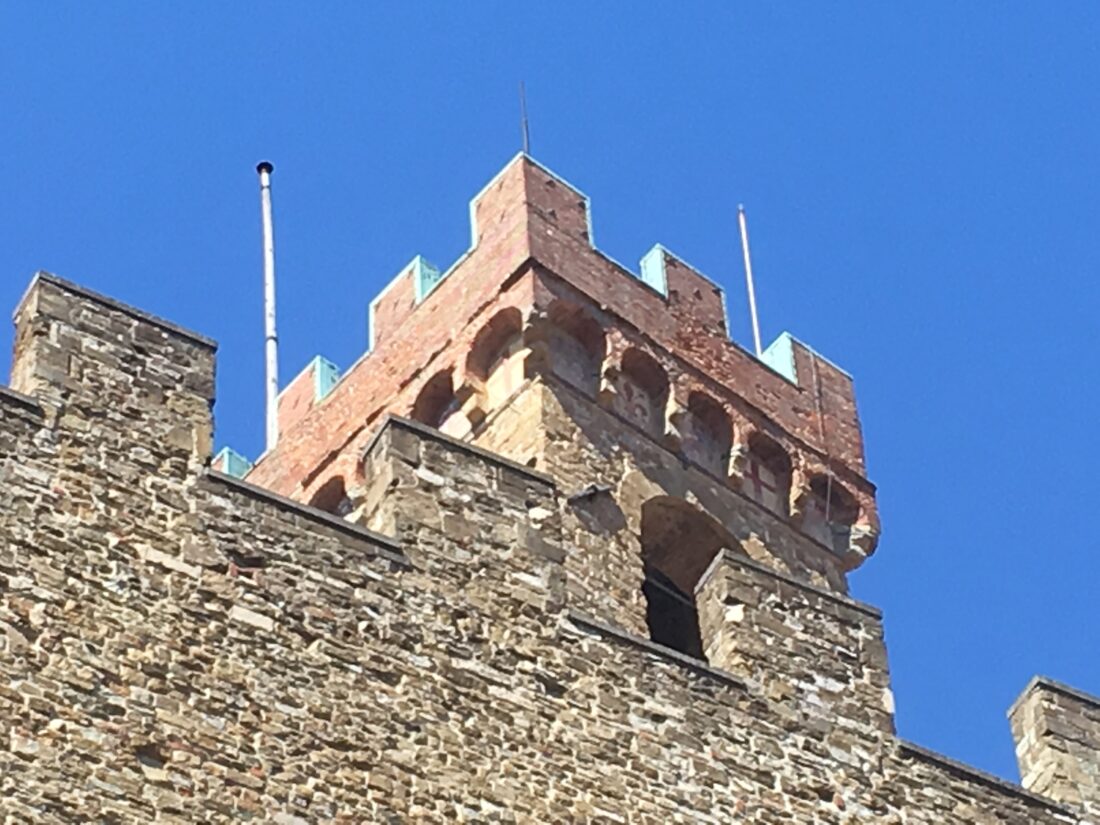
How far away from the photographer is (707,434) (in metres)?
24.7

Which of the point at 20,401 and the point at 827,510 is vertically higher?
the point at 827,510

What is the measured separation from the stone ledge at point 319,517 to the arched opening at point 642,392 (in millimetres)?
6259

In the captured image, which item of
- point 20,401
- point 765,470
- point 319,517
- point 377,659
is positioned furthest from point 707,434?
point 20,401

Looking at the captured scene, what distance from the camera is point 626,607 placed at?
2184 cm

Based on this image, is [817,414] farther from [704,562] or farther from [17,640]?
[17,640]

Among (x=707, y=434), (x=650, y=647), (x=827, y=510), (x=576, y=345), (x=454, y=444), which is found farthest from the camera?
(x=827, y=510)

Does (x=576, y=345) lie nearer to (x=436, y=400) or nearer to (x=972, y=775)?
(x=436, y=400)

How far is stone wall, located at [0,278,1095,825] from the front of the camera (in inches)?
630

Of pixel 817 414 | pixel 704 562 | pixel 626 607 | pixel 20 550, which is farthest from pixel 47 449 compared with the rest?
pixel 817 414

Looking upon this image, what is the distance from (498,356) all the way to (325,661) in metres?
7.27

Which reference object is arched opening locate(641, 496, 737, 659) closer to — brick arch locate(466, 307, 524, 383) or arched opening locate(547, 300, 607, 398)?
arched opening locate(547, 300, 607, 398)

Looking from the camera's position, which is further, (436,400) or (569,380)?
(436,400)

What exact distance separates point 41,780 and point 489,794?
2.36 meters

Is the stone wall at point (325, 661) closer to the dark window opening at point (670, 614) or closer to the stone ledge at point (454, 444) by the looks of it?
the stone ledge at point (454, 444)
